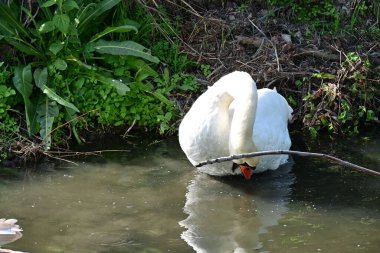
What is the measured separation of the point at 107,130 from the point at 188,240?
101 inches

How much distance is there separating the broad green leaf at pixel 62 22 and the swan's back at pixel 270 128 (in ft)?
6.97

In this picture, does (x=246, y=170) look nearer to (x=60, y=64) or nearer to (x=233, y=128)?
(x=233, y=128)

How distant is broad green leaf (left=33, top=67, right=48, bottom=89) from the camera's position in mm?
8535

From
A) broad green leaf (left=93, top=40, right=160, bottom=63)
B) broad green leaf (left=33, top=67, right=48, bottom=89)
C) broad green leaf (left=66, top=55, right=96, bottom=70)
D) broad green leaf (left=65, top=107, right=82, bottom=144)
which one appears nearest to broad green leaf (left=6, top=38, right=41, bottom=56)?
broad green leaf (left=33, top=67, right=48, bottom=89)

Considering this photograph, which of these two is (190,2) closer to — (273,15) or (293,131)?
(273,15)

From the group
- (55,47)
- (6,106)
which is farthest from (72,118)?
(55,47)

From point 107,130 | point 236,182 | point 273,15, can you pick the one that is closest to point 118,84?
point 107,130

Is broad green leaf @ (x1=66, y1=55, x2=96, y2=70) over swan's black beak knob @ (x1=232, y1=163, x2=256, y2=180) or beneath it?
over

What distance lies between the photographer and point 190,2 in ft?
32.9

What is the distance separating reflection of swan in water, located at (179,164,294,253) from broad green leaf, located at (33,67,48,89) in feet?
6.26

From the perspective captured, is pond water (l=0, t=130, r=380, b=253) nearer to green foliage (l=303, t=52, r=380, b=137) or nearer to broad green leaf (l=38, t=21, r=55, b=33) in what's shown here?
green foliage (l=303, t=52, r=380, b=137)

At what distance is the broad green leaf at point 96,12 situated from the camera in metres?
9.03

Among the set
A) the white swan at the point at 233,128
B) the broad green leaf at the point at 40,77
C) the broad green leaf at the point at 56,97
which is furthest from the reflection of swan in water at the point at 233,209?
the broad green leaf at the point at 40,77

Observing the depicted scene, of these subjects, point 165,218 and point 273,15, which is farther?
point 273,15
